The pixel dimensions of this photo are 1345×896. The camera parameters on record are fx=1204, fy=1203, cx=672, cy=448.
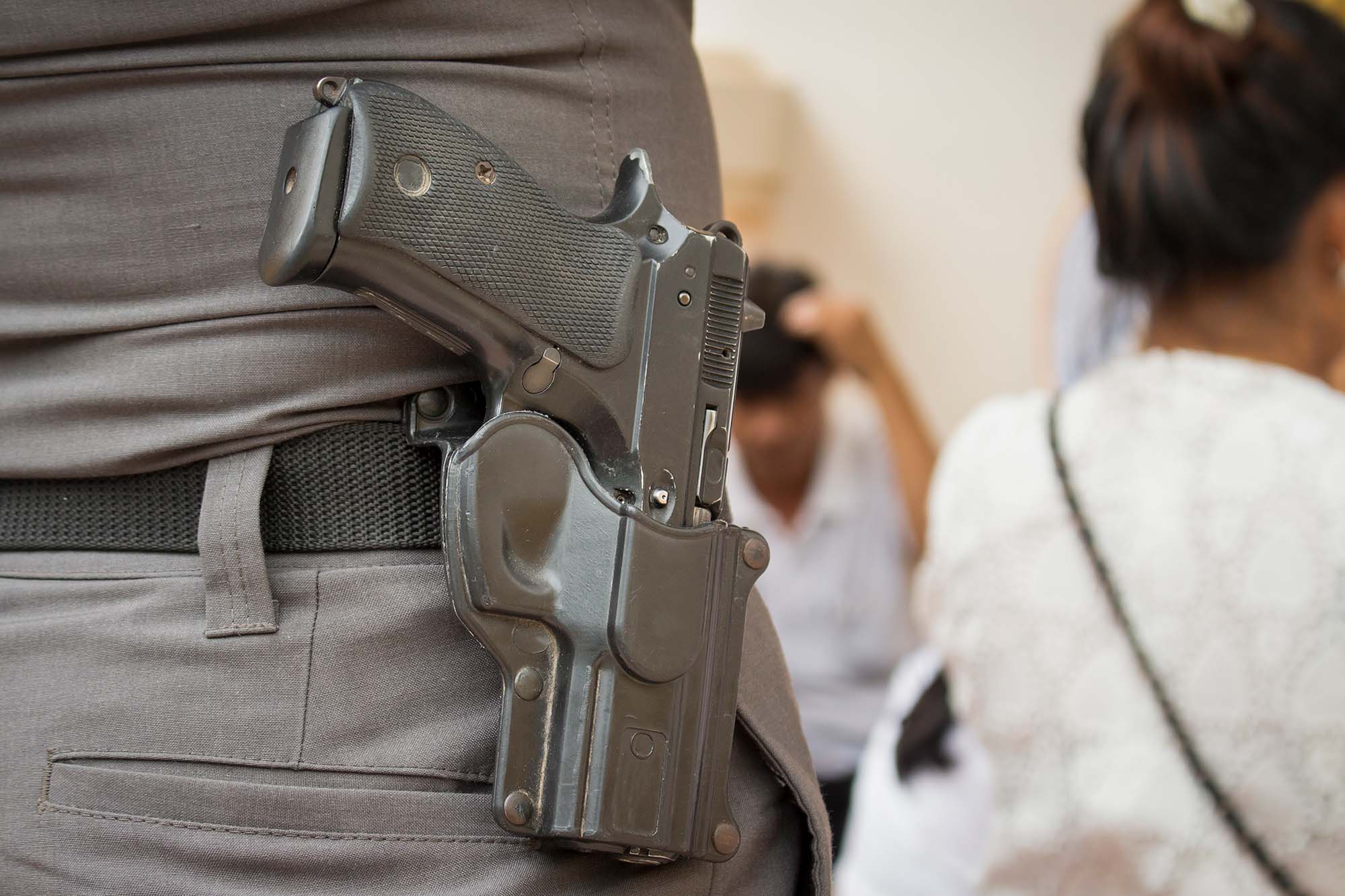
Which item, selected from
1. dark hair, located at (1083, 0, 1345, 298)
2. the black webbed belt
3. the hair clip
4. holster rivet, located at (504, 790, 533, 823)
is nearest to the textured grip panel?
the black webbed belt

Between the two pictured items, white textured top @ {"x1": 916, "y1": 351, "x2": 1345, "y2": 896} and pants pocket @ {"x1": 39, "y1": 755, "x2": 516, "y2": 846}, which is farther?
white textured top @ {"x1": 916, "y1": 351, "x2": 1345, "y2": 896}

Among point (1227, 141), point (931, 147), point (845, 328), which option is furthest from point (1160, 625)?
point (931, 147)

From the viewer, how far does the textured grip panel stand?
608 millimetres

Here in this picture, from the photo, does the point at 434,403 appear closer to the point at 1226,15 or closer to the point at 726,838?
the point at 726,838

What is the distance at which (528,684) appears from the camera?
2.22 feet

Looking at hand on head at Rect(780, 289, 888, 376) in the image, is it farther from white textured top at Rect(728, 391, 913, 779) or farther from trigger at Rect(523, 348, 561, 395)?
trigger at Rect(523, 348, 561, 395)

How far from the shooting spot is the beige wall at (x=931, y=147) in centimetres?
338

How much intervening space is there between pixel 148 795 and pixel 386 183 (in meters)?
0.34

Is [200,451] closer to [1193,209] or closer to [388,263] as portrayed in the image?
[388,263]

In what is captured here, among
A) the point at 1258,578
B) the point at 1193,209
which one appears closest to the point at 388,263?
the point at 1258,578

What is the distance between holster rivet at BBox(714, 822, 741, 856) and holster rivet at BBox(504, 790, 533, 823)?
12cm

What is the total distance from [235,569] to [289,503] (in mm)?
47

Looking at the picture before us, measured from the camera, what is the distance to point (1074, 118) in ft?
11.1

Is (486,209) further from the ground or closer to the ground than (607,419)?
further from the ground
